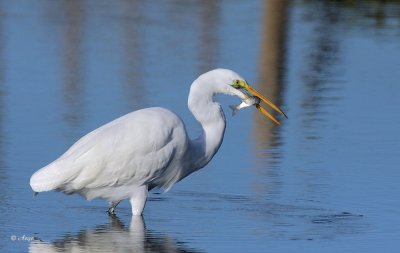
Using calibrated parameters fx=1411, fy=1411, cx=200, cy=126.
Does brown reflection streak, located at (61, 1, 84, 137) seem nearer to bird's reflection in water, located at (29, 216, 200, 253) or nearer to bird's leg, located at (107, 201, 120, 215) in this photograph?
bird's leg, located at (107, 201, 120, 215)

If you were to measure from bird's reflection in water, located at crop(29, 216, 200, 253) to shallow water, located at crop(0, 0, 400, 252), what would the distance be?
13 mm

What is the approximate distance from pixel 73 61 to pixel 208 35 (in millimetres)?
3734

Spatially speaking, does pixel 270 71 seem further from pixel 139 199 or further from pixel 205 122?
pixel 139 199

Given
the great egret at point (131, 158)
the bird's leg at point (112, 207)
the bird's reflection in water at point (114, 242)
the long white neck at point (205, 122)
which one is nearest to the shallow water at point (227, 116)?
the bird's reflection in water at point (114, 242)

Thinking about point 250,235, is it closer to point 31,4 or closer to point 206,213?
point 206,213

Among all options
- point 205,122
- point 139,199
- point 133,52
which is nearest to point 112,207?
point 139,199

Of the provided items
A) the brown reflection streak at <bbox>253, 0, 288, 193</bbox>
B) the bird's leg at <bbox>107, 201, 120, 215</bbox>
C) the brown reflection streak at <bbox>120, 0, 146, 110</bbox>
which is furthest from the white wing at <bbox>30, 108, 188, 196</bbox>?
the brown reflection streak at <bbox>120, 0, 146, 110</bbox>

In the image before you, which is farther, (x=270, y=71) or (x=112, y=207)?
(x=270, y=71)

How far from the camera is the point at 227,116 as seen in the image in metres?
14.3

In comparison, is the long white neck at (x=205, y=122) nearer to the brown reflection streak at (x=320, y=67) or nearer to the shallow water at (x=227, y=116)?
the shallow water at (x=227, y=116)

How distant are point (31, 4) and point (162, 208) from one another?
15.5m

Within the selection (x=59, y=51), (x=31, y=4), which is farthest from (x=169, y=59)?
(x=31, y=4)

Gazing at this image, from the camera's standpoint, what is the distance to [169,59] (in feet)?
59.8

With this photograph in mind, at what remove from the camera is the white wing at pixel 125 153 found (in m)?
9.76
